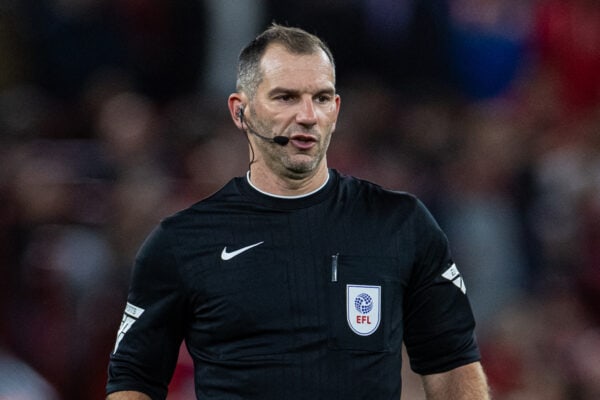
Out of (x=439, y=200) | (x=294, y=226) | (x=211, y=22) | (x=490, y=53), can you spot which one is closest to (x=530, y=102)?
A: (x=490, y=53)

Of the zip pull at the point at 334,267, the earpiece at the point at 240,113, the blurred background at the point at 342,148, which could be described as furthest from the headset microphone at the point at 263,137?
the blurred background at the point at 342,148

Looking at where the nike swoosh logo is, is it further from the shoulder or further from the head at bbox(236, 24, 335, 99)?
the head at bbox(236, 24, 335, 99)

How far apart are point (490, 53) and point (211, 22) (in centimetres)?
199

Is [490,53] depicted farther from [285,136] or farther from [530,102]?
[285,136]

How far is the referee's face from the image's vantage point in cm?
385

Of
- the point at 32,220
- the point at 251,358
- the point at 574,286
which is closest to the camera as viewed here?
the point at 251,358

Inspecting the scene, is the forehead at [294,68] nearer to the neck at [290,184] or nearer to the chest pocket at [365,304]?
the neck at [290,184]

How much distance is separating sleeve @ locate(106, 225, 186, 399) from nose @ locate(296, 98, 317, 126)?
1.86 feet

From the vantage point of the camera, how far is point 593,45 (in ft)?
28.8

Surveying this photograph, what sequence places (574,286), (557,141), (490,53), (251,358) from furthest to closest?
(490,53), (557,141), (574,286), (251,358)

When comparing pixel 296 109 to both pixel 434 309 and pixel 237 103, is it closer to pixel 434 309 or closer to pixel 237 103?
pixel 237 103

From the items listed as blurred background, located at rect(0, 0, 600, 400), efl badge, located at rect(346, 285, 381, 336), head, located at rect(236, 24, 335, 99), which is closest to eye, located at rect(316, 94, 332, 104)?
head, located at rect(236, 24, 335, 99)

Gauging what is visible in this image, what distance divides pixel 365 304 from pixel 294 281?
9.0 inches

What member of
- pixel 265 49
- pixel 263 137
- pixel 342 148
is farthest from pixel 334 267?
pixel 342 148
